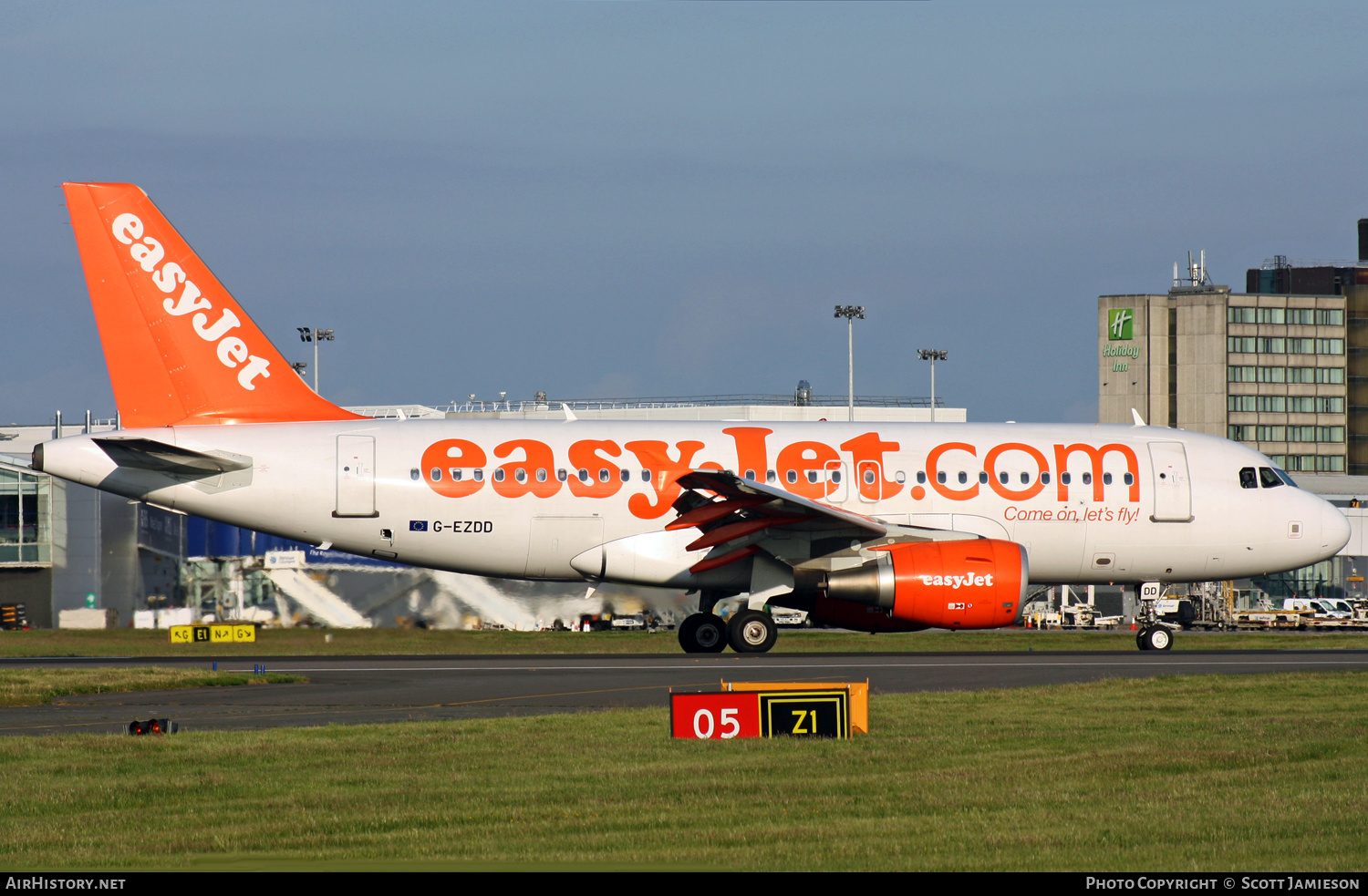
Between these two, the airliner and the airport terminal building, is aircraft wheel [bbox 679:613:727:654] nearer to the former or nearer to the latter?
the airliner

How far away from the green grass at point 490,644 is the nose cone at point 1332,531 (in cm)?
425

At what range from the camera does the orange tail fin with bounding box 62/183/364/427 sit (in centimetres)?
2670

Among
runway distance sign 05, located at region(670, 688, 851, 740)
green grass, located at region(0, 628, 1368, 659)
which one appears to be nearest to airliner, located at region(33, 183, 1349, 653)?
green grass, located at region(0, 628, 1368, 659)

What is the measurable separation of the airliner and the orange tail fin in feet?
0.12

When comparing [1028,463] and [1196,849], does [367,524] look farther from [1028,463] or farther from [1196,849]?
[1196,849]

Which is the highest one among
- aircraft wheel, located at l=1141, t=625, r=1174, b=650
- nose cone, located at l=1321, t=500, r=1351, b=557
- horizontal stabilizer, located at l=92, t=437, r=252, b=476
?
horizontal stabilizer, located at l=92, t=437, r=252, b=476

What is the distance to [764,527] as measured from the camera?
26031mm

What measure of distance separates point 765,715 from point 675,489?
42.9 ft

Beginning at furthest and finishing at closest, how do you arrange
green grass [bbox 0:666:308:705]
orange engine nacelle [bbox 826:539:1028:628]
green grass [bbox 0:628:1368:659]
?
green grass [bbox 0:628:1368:659]
orange engine nacelle [bbox 826:539:1028:628]
green grass [bbox 0:666:308:705]

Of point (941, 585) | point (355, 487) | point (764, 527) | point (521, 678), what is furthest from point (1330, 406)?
point (521, 678)

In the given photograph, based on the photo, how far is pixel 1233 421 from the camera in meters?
129

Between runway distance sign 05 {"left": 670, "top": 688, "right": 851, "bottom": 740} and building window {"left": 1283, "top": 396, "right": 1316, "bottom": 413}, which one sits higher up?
building window {"left": 1283, "top": 396, "right": 1316, "bottom": 413}

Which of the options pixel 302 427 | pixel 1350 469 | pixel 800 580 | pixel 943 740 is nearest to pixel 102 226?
pixel 302 427

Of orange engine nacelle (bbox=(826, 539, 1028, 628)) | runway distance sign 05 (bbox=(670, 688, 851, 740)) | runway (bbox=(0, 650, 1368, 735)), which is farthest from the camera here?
orange engine nacelle (bbox=(826, 539, 1028, 628))
